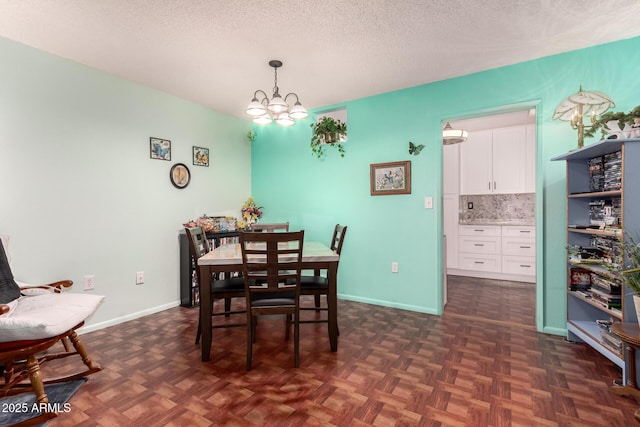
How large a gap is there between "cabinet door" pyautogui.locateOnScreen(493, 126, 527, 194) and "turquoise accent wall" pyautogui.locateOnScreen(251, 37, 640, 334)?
2.13 metres

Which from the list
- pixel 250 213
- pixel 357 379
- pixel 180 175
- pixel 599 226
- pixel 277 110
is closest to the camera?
pixel 357 379

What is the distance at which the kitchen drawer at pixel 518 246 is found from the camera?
170 inches

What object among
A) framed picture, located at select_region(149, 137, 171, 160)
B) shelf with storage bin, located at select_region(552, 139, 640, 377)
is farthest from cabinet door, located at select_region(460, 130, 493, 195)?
framed picture, located at select_region(149, 137, 171, 160)

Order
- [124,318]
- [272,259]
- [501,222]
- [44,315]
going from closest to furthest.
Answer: [44,315], [272,259], [124,318], [501,222]

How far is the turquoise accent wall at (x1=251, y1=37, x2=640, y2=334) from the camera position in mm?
2523

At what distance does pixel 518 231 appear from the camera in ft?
14.5

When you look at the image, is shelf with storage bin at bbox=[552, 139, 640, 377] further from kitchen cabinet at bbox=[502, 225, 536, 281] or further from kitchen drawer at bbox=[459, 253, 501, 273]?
kitchen drawer at bbox=[459, 253, 501, 273]

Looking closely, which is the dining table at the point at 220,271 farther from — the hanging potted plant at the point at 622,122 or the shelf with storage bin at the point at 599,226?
the hanging potted plant at the point at 622,122

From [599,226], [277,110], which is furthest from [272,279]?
[599,226]

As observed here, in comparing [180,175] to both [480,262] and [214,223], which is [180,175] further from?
[480,262]

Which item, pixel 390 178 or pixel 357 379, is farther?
pixel 390 178

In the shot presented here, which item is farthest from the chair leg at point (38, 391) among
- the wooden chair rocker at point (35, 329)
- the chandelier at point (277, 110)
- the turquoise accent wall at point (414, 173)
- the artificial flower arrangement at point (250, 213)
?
the turquoise accent wall at point (414, 173)

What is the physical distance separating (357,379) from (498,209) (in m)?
4.34

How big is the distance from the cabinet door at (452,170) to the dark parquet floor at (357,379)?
2.70 m
